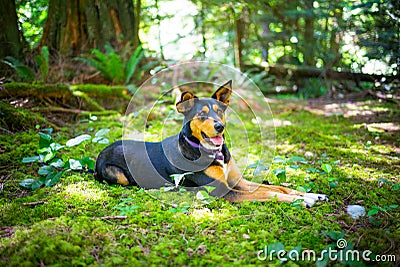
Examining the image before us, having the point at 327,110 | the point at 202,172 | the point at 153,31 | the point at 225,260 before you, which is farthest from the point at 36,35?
the point at 225,260

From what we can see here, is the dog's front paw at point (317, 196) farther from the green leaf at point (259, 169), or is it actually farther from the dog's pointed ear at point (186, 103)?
the dog's pointed ear at point (186, 103)

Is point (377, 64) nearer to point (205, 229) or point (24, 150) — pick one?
point (205, 229)

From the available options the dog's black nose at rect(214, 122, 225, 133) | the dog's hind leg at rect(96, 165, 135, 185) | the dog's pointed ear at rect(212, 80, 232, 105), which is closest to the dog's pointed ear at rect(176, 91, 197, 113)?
the dog's pointed ear at rect(212, 80, 232, 105)

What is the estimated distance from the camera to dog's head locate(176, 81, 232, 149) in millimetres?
3861

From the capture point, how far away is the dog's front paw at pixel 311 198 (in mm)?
3577

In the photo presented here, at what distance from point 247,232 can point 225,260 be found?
52 centimetres

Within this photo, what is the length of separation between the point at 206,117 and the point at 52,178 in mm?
1970

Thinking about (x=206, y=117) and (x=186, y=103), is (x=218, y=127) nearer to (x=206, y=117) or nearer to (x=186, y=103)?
(x=206, y=117)

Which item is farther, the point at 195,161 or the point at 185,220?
the point at 195,161

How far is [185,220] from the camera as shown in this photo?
3.19 metres

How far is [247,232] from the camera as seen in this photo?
3.00 meters

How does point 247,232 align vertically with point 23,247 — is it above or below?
below

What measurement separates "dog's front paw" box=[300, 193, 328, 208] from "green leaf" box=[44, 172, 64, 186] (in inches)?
111

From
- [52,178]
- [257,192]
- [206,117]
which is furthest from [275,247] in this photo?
[52,178]
